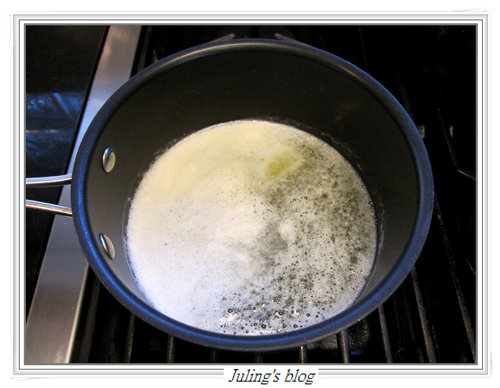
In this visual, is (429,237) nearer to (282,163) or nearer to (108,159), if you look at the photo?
(282,163)

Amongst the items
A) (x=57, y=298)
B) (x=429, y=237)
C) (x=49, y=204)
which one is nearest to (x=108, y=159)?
(x=49, y=204)

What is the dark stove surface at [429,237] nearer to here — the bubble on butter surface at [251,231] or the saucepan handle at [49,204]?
the bubble on butter surface at [251,231]

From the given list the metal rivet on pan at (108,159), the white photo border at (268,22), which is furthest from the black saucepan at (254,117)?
the white photo border at (268,22)

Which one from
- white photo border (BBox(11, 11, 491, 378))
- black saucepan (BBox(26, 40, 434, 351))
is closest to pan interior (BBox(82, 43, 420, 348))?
black saucepan (BBox(26, 40, 434, 351))

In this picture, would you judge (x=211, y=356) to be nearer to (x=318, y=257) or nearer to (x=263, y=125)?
(x=318, y=257)

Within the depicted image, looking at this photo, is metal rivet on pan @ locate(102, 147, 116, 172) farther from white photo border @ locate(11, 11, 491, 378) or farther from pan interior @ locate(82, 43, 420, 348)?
white photo border @ locate(11, 11, 491, 378)

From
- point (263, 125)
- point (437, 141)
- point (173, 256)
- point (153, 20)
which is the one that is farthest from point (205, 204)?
point (437, 141)
